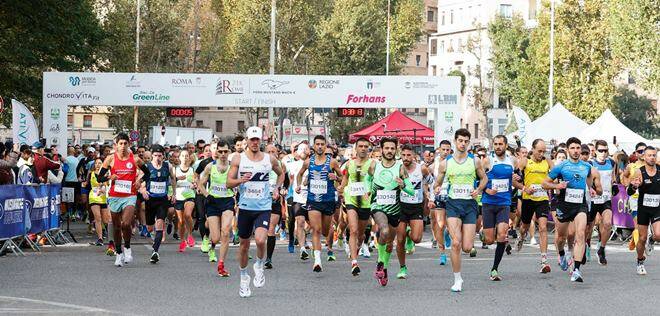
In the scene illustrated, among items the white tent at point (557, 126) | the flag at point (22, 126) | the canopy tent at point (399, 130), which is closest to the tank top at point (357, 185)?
the flag at point (22, 126)

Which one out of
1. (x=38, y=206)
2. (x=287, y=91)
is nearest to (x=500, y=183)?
(x=38, y=206)

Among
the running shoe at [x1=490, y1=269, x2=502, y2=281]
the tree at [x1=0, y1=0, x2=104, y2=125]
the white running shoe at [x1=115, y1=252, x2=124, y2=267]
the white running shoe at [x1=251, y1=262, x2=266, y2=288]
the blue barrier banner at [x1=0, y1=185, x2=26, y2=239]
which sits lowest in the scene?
the white running shoe at [x1=115, y1=252, x2=124, y2=267]

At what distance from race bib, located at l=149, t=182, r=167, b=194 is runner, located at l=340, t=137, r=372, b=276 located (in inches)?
176

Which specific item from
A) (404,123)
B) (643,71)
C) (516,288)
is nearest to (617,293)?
(516,288)

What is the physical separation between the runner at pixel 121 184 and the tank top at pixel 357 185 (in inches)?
127

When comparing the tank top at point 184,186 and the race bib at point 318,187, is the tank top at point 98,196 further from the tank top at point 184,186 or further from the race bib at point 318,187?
the race bib at point 318,187

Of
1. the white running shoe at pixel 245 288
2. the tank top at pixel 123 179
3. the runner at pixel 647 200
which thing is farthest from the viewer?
the tank top at pixel 123 179

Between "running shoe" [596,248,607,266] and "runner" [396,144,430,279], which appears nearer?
"runner" [396,144,430,279]

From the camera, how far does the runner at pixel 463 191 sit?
15570mm

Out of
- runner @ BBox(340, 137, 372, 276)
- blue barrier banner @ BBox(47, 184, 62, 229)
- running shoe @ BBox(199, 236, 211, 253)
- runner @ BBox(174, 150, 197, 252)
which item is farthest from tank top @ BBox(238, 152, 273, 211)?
blue barrier banner @ BBox(47, 184, 62, 229)

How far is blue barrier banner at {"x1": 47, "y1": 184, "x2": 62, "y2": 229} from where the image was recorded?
23297 mm

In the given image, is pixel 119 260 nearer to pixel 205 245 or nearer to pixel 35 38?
pixel 205 245

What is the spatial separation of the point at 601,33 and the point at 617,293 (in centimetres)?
5752

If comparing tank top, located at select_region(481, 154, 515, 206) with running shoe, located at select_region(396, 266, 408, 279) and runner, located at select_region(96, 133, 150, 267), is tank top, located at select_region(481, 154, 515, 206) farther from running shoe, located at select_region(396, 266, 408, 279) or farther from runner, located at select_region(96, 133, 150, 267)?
runner, located at select_region(96, 133, 150, 267)
